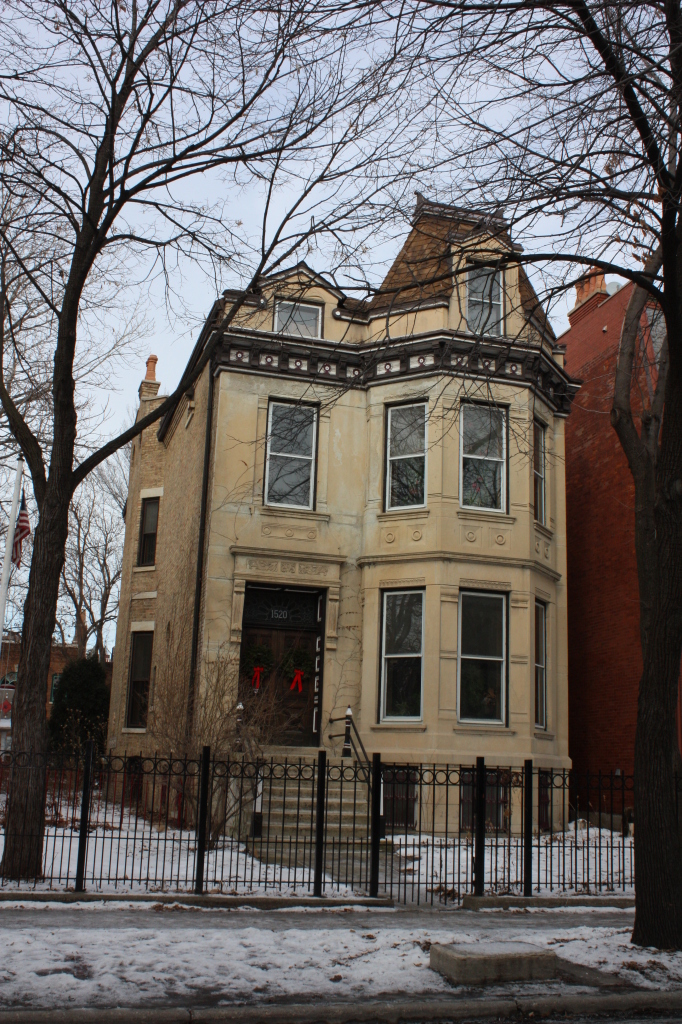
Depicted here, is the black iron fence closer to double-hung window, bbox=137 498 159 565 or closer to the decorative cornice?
the decorative cornice

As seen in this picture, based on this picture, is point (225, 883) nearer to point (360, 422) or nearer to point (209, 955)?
point (209, 955)

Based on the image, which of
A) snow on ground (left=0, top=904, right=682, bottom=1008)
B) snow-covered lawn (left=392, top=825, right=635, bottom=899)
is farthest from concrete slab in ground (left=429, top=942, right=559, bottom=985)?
snow-covered lawn (left=392, top=825, right=635, bottom=899)

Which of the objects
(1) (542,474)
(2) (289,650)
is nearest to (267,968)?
(2) (289,650)

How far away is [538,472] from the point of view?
1911 cm

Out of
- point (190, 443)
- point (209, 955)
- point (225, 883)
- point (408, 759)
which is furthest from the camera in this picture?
point (190, 443)

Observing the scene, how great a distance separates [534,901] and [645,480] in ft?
16.0

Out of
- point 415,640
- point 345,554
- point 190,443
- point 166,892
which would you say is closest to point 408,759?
point 415,640

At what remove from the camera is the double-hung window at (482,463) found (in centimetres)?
1775

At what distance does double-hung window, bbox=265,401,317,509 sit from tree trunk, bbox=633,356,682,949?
31.7ft

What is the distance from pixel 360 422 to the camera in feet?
60.4

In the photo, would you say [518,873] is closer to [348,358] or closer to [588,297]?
[348,358]

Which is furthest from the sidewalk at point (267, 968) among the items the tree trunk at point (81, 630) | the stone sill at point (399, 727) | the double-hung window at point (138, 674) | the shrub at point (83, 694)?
the tree trunk at point (81, 630)

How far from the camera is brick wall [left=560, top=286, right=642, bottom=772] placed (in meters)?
20.2

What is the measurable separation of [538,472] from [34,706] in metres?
11.5
